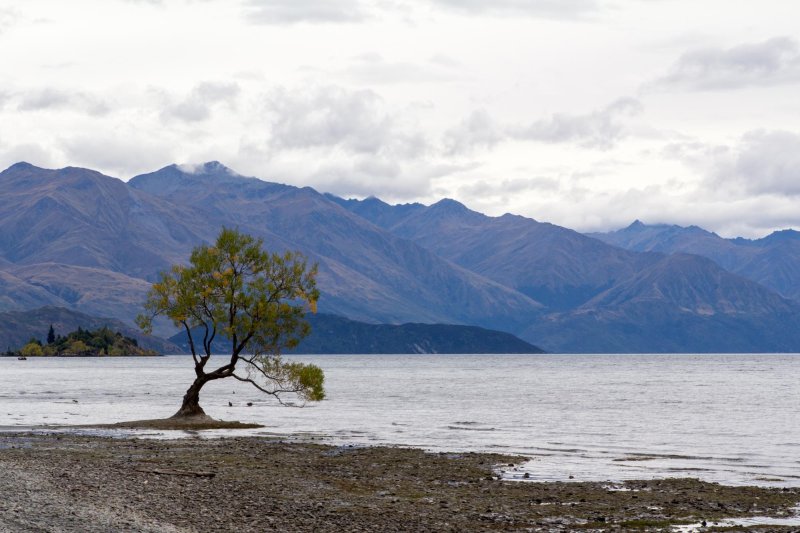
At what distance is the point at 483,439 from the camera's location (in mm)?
77688

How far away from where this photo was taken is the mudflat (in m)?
32.1

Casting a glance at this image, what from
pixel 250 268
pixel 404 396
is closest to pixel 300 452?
pixel 250 268

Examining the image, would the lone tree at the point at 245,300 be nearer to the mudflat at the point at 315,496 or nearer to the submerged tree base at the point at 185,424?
the submerged tree base at the point at 185,424

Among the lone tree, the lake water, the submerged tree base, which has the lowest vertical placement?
the lake water

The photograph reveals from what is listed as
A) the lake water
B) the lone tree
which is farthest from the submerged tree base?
the lake water

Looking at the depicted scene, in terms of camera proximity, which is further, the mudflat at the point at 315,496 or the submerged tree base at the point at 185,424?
the submerged tree base at the point at 185,424

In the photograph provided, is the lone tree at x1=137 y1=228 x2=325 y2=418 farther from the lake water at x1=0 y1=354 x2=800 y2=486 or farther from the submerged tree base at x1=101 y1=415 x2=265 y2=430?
the lake water at x1=0 y1=354 x2=800 y2=486

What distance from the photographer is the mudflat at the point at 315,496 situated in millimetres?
32094

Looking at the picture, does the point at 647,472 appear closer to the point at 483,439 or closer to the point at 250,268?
the point at 483,439

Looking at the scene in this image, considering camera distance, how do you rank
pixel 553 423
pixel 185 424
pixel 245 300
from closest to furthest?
pixel 245 300 < pixel 185 424 < pixel 553 423

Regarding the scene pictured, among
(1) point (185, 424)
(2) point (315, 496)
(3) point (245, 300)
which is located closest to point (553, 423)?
(3) point (245, 300)

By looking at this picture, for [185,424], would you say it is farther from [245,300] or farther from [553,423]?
[553,423]

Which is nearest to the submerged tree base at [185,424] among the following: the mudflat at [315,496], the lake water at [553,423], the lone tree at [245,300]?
the lone tree at [245,300]

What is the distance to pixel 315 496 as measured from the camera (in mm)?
40250
